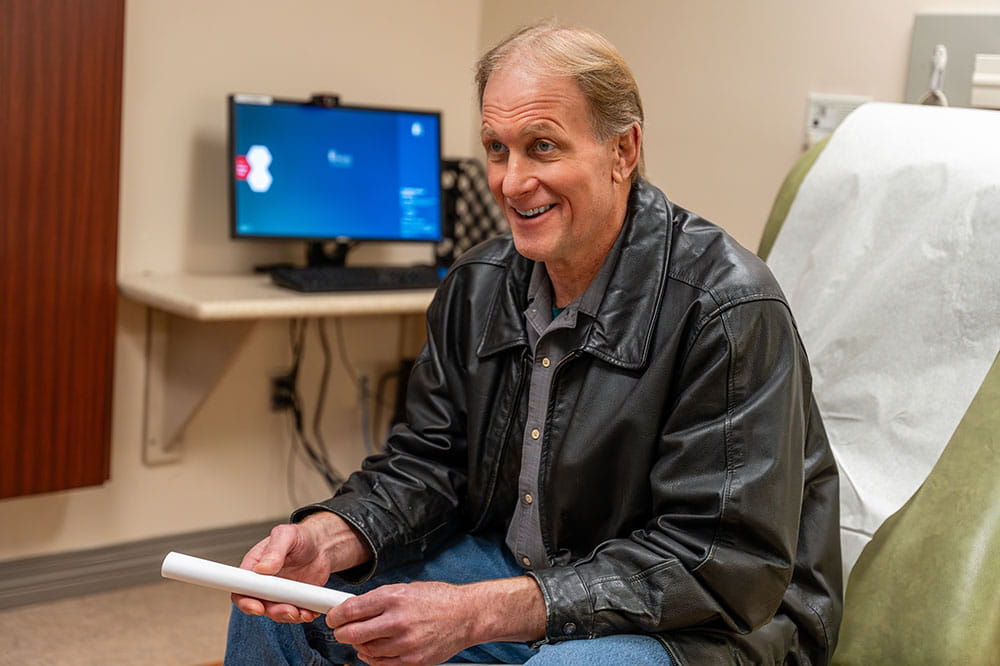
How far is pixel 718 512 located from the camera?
116cm

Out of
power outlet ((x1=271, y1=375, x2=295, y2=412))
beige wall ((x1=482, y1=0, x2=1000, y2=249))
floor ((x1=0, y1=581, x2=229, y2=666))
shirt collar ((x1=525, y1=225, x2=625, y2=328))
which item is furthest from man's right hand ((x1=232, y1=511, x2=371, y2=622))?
power outlet ((x1=271, y1=375, x2=295, y2=412))

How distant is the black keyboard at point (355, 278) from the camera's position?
2.33 meters

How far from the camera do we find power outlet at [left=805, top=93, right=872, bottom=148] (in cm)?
213

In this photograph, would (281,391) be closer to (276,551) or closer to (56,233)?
(56,233)

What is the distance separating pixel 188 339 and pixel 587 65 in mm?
1447

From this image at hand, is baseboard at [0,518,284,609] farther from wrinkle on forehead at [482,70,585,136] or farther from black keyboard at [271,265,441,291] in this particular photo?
wrinkle on forehead at [482,70,585,136]

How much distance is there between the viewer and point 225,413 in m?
2.64

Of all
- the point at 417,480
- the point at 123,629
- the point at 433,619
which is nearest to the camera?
the point at 433,619

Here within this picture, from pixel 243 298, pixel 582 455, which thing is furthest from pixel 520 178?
pixel 243 298

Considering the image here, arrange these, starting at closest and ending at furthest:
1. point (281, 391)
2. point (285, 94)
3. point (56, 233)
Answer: point (56, 233)
point (285, 94)
point (281, 391)

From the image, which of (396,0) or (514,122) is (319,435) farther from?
(514,122)

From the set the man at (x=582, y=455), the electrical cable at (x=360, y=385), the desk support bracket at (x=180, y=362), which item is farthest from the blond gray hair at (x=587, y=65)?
the electrical cable at (x=360, y=385)

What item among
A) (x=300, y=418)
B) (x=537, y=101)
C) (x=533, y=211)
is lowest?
(x=300, y=418)

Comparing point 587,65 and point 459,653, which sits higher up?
point 587,65
